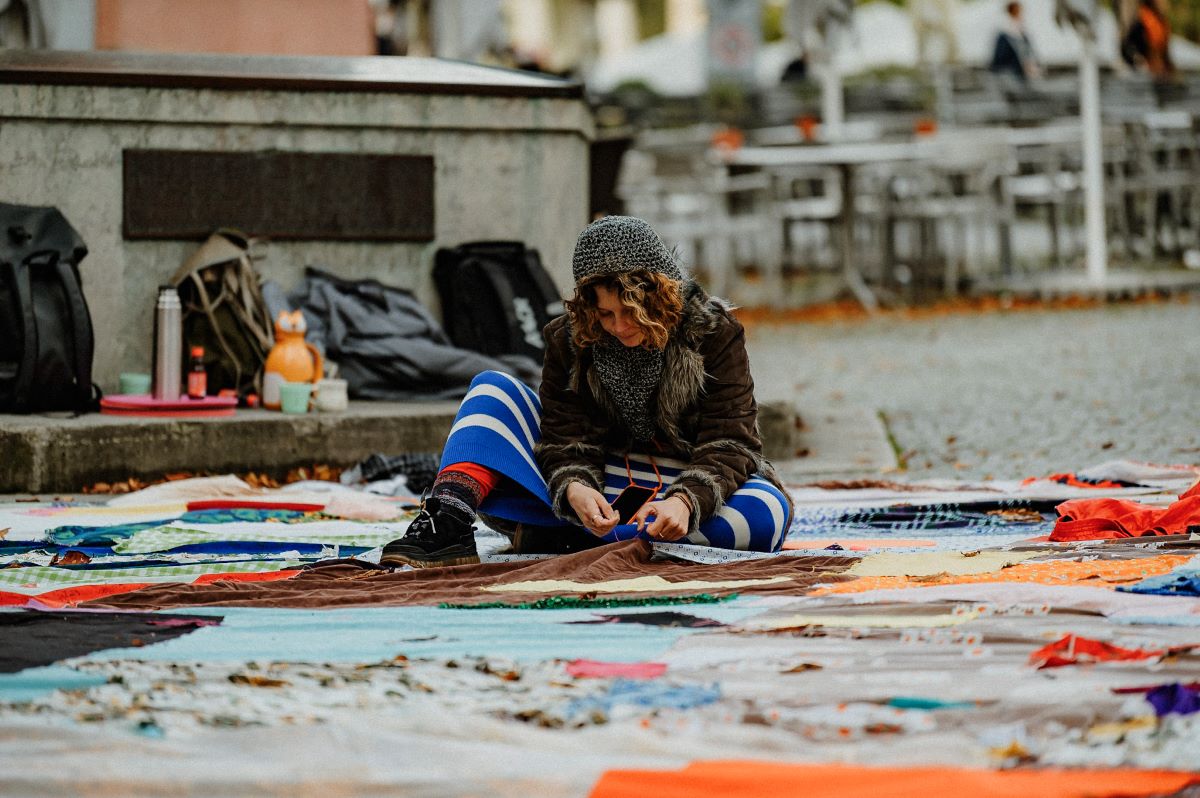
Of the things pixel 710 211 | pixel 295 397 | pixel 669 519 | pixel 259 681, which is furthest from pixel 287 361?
pixel 710 211

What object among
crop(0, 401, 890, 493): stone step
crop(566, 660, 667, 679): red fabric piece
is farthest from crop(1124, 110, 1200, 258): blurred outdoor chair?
crop(566, 660, 667, 679): red fabric piece

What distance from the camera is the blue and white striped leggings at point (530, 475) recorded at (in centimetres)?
453

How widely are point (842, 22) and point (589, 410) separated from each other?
512 inches

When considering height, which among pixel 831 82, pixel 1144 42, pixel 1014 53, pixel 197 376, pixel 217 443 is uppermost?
pixel 1014 53

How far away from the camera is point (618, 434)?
4.72 metres

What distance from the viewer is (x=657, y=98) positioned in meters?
26.0

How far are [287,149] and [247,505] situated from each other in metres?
2.58

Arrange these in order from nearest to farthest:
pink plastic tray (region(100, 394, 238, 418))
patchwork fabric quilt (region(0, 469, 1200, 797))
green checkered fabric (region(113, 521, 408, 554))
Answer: patchwork fabric quilt (region(0, 469, 1200, 797)) → green checkered fabric (region(113, 521, 408, 554)) → pink plastic tray (region(100, 394, 238, 418))

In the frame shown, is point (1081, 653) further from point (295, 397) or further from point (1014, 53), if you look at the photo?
point (1014, 53)

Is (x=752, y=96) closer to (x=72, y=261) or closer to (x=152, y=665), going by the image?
(x=72, y=261)

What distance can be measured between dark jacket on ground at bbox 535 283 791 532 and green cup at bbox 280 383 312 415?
257 cm

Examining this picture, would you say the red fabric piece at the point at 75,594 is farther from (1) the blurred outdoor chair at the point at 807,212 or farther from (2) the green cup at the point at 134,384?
(1) the blurred outdoor chair at the point at 807,212

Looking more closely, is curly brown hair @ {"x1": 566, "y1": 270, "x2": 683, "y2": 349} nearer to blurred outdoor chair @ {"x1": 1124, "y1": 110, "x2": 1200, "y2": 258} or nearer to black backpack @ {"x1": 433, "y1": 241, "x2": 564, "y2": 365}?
black backpack @ {"x1": 433, "y1": 241, "x2": 564, "y2": 365}

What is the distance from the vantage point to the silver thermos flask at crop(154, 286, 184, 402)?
704cm
